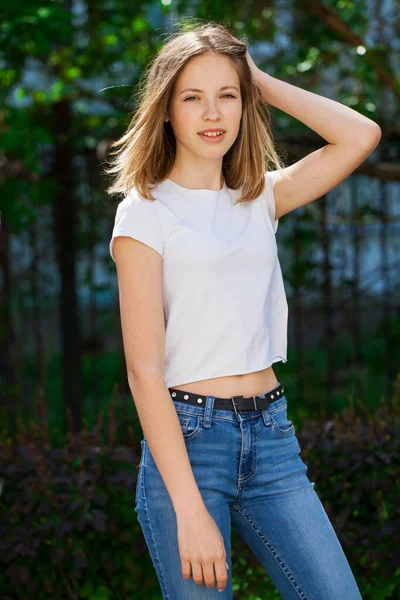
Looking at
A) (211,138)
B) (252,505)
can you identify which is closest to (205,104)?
(211,138)

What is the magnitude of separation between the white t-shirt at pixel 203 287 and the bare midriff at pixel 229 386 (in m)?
0.02

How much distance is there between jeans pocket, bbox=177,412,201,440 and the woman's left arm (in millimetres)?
624

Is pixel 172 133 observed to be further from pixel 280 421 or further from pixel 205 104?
pixel 280 421

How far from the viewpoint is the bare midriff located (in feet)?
5.96

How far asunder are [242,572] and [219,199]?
1502 mm

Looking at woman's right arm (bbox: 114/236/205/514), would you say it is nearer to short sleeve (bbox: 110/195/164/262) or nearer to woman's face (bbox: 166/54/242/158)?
short sleeve (bbox: 110/195/164/262)

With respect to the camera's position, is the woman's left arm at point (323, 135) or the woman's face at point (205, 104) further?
the woman's left arm at point (323, 135)

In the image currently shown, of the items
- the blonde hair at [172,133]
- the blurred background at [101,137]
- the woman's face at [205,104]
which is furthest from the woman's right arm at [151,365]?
the blurred background at [101,137]

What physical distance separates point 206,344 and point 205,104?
1.79ft

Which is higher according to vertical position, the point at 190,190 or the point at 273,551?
the point at 190,190

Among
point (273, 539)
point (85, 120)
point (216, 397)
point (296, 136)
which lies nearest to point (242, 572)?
point (273, 539)

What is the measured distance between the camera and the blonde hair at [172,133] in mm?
1930

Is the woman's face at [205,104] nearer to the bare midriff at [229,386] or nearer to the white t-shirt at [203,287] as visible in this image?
the white t-shirt at [203,287]

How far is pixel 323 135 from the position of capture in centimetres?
212
